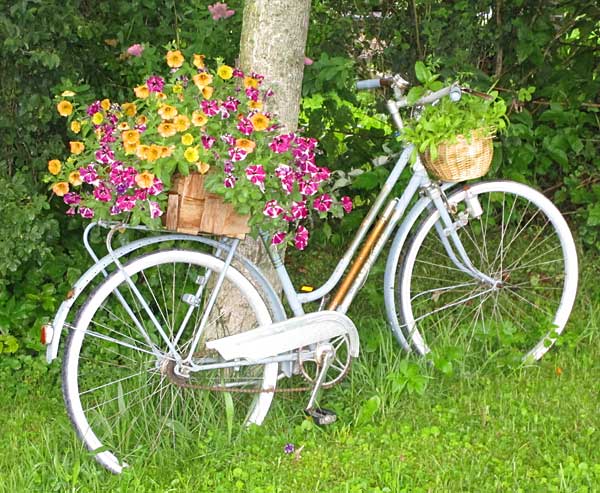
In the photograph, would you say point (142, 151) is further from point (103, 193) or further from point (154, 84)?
point (154, 84)

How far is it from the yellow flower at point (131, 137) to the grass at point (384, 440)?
1109mm

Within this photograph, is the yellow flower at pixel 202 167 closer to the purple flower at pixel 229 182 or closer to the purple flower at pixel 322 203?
the purple flower at pixel 229 182

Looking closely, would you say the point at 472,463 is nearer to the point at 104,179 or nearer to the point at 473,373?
the point at 473,373

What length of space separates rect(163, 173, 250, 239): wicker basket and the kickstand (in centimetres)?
64

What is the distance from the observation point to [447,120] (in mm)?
3662

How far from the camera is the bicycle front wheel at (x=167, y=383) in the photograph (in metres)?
3.37

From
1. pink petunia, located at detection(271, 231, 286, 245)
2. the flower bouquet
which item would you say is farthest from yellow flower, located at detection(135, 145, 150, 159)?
pink petunia, located at detection(271, 231, 286, 245)

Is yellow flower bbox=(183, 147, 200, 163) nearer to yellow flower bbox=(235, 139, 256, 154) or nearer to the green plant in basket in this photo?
yellow flower bbox=(235, 139, 256, 154)

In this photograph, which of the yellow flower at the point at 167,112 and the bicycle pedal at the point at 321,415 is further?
the bicycle pedal at the point at 321,415

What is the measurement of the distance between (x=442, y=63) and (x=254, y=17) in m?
1.35

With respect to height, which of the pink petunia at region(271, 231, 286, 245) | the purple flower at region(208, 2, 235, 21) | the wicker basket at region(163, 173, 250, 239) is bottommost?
the pink petunia at region(271, 231, 286, 245)

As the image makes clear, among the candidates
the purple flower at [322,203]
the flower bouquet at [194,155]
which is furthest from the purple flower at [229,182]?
the purple flower at [322,203]

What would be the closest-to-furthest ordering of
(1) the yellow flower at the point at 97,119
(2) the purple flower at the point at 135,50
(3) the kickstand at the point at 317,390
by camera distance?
(1) the yellow flower at the point at 97,119, (3) the kickstand at the point at 317,390, (2) the purple flower at the point at 135,50

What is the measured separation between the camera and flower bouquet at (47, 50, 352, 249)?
319cm
